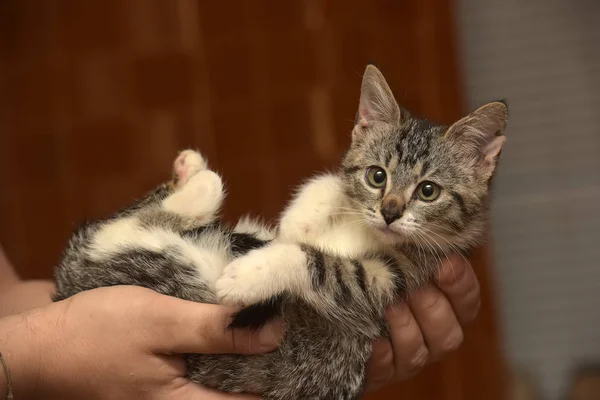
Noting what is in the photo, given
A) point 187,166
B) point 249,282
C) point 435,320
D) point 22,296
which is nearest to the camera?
point 249,282

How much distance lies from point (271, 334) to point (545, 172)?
6.70 ft

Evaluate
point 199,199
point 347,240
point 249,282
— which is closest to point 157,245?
point 199,199

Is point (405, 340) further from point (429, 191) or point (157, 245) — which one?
point (157, 245)

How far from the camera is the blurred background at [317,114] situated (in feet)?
8.62

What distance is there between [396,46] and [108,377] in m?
1.96

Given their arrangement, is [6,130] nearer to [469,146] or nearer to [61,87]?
[61,87]

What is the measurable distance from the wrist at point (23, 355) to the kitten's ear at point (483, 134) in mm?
979

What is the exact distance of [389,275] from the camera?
1232 mm

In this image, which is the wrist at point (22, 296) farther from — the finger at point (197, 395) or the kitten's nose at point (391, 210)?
the kitten's nose at point (391, 210)

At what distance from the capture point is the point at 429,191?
1.32m

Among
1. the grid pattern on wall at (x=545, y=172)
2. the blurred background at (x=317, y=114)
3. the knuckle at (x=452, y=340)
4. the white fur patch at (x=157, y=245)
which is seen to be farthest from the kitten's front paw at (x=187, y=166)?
the grid pattern on wall at (x=545, y=172)

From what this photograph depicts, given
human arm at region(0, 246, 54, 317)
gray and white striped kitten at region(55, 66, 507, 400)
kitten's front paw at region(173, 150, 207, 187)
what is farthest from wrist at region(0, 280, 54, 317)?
kitten's front paw at region(173, 150, 207, 187)

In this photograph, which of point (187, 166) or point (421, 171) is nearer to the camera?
point (421, 171)

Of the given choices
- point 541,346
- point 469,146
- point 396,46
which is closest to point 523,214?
point 541,346
